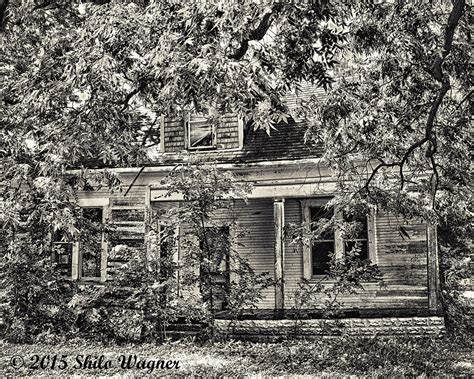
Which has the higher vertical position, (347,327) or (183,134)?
(183,134)

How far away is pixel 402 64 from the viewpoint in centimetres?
954

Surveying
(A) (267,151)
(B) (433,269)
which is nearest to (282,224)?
(A) (267,151)

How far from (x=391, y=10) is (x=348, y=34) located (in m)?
1.01

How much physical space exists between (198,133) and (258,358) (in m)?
8.05

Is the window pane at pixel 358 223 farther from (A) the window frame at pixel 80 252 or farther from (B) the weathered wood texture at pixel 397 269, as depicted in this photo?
(A) the window frame at pixel 80 252

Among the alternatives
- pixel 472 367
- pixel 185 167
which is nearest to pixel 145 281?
pixel 185 167

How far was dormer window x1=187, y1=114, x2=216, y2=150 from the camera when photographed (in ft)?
54.8

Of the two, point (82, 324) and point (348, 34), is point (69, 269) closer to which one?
point (82, 324)

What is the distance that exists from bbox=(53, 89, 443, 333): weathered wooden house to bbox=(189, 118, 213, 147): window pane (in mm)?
29

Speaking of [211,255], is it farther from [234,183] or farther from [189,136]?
[189,136]

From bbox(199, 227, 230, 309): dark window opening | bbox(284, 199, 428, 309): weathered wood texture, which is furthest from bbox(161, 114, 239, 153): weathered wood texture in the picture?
bbox(199, 227, 230, 309): dark window opening

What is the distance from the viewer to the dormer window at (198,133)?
16.7m

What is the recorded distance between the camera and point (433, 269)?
13766 millimetres

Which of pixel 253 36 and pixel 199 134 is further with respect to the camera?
pixel 199 134
